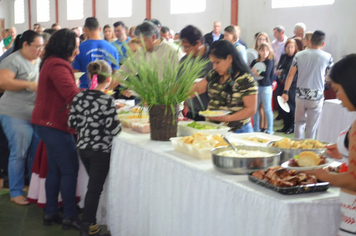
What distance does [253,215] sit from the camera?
1641mm

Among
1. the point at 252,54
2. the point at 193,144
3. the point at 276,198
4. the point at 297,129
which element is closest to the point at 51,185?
the point at 193,144

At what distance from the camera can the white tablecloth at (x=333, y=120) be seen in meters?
4.34

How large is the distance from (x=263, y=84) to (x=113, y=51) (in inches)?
80.4

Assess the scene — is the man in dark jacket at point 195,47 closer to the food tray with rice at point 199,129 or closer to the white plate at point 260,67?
the food tray with rice at point 199,129

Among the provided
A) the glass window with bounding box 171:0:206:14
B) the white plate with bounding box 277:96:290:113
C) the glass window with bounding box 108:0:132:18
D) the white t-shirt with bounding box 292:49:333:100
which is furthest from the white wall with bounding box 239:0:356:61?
the glass window with bounding box 108:0:132:18

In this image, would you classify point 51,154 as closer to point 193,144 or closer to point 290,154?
point 193,144

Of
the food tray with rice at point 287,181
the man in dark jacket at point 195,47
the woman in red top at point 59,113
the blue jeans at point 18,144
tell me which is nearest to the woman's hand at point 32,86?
the blue jeans at point 18,144

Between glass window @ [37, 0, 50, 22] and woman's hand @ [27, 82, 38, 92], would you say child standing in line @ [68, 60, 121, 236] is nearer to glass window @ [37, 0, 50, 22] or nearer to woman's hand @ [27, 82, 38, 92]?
woman's hand @ [27, 82, 38, 92]

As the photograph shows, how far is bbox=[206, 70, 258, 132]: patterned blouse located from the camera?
9.10ft

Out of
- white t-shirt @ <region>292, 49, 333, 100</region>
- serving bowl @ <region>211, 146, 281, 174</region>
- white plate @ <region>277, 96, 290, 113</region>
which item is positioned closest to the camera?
serving bowl @ <region>211, 146, 281, 174</region>

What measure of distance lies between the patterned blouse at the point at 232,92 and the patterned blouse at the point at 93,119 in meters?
0.66

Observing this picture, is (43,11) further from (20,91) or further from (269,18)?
(20,91)

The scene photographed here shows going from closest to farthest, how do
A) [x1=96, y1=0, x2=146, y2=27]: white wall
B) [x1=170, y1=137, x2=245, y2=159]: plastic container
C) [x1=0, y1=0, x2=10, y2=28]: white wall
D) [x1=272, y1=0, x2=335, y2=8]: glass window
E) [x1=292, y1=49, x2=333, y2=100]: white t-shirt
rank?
[x1=170, y1=137, x2=245, y2=159]: plastic container, [x1=292, y1=49, x2=333, y2=100]: white t-shirt, [x1=272, y1=0, x2=335, y2=8]: glass window, [x1=96, y1=0, x2=146, y2=27]: white wall, [x1=0, y1=0, x2=10, y2=28]: white wall

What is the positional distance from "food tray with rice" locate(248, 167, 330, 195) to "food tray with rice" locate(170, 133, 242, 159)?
0.43m
